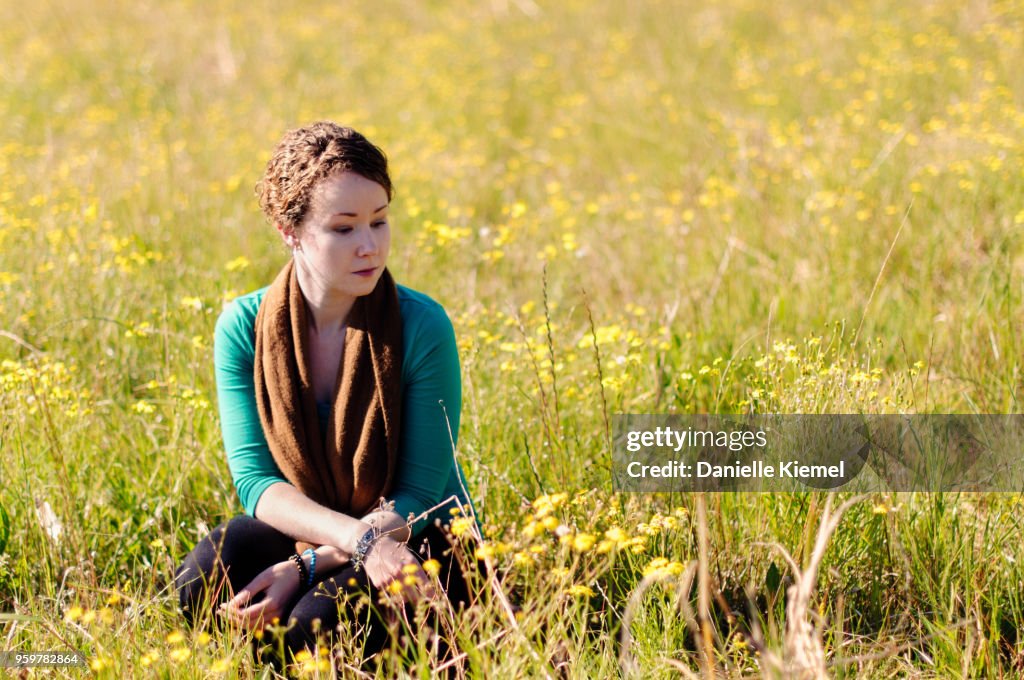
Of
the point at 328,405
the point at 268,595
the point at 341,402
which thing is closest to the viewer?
the point at 268,595

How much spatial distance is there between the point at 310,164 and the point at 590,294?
219cm

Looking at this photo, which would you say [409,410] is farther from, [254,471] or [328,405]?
[254,471]

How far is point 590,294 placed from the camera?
4.38 meters

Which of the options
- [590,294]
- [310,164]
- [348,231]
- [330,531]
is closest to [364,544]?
[330,531]

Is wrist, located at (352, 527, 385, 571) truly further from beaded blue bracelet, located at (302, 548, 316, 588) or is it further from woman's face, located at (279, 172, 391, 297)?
woman's face, located at (279, 172, 391, 297)

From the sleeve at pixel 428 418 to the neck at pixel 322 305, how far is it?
0.78 ft

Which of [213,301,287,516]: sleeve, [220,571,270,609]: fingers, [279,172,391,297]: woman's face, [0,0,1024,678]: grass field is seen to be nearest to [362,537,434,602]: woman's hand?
Result: [0,0,1024,678]: grass field

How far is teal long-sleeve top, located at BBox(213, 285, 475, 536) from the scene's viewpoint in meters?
2.46

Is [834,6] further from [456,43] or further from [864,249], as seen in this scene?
[864,249]

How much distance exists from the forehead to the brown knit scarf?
8.4 inches
